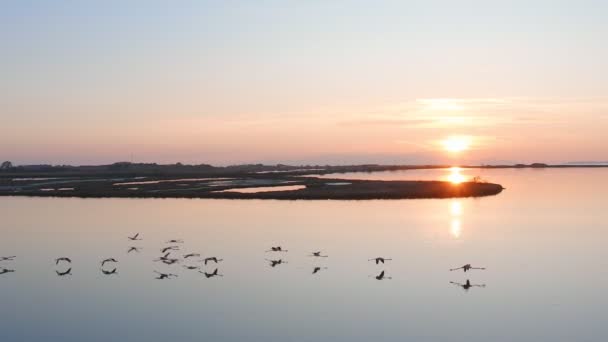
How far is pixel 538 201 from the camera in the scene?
5006 cm

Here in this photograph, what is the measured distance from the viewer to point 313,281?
2036 centimetres

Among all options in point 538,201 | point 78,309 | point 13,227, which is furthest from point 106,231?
point 538,201

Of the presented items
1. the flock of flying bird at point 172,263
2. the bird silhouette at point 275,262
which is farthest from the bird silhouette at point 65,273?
the bird silhouette at point 275,262

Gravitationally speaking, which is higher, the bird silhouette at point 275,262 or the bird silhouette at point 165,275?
the bird silhouette at point 275,262

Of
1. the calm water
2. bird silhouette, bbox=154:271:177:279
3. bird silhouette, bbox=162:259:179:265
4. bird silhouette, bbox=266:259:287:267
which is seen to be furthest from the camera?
bird silhouette, bbox=162:259:179:265

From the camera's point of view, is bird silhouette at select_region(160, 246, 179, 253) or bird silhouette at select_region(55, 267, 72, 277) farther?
bird silhouette at select_region(160, 246, 179, 253)

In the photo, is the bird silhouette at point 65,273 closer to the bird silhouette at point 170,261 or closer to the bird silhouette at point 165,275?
the bird silhouette at point 165,275

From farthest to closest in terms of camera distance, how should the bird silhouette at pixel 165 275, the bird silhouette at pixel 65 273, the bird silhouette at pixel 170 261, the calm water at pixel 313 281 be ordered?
the bird silhouette at pixel 170 261 → the bird silhouette at pixel 65 273 → the bird silhouette at pixel 165 275 → the calm water at pixel 313 281

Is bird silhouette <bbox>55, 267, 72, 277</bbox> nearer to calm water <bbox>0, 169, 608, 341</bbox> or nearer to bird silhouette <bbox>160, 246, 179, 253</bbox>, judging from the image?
calm water <bbox>0, 169, 608, 341</bbox>

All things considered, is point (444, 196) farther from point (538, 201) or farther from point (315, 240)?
point (315, 240)

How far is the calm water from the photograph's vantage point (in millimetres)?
15477

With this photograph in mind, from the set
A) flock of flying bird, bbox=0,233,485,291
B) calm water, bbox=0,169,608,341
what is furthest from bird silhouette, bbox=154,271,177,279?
calm water, bbox=0,169,608,341

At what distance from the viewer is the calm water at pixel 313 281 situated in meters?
15.5

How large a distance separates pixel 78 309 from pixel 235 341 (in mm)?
5460
